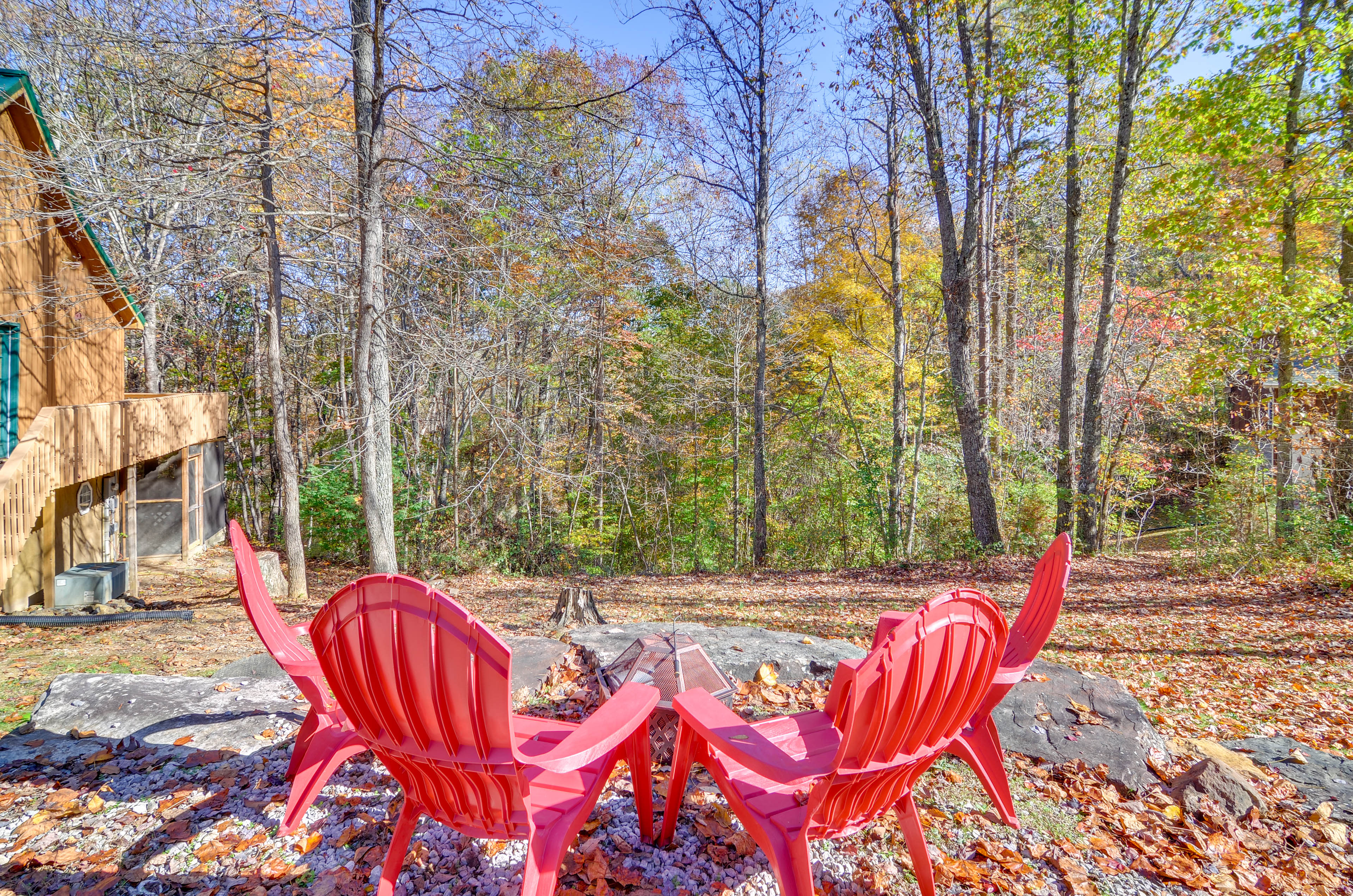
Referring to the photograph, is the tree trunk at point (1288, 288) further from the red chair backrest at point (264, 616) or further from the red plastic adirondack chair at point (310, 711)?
the red chair backrest at point (264, 616)

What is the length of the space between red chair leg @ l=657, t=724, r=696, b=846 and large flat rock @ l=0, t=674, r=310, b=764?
216 centimetres

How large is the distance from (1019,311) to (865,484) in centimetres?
905

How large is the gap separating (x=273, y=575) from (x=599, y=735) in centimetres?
949

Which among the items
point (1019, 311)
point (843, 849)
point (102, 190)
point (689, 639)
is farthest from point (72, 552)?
point (1019, 311)

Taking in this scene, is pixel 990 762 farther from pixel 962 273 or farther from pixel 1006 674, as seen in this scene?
pixel 962 273

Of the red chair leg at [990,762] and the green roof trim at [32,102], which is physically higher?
the green roof trim at [32,102]

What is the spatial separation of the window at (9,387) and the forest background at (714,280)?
1920 millimetres

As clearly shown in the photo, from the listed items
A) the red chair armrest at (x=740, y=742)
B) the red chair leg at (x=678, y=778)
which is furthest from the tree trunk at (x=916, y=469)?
the red chair armrest at (x=740, y=742)

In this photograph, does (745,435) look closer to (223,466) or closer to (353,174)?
(353,174)

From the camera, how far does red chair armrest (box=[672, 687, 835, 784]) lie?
2.01 meters

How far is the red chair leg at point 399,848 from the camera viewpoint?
2.03 meters

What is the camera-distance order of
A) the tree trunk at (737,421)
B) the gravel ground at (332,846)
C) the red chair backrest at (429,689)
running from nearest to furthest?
the red chair backrest at (429,689), the gravel ground at (332,846), the tree trunk at (737,421)

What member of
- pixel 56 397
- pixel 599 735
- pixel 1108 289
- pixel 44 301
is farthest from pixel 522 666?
pixel 56 397

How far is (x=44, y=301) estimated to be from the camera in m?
9.09
